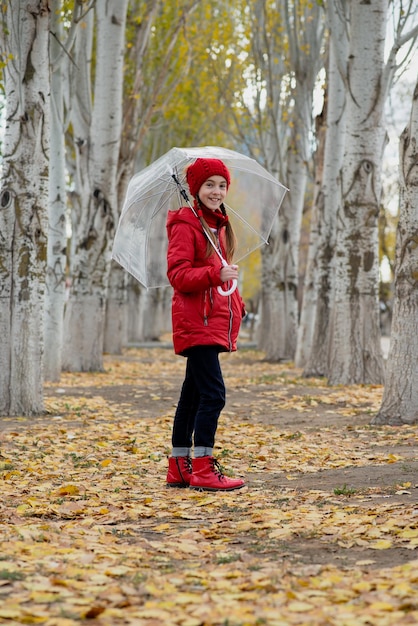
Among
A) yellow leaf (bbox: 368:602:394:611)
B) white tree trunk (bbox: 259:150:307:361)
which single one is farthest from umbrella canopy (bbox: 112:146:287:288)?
white tree trunk (bbox: 259:150:307:361)

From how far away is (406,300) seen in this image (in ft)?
26.0

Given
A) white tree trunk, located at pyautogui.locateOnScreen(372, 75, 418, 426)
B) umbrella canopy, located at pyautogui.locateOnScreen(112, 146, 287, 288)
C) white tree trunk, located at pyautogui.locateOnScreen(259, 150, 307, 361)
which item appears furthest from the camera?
white tree trunk, located at pyautogui.locateOnScreen(259, 150, 307, 361)

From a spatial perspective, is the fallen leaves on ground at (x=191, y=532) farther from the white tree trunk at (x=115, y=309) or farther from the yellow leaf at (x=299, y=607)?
the white tree trunk at (x=115, y=309)

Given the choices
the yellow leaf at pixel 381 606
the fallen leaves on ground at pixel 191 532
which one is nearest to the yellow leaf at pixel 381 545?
the fallen leaves on ground at pixel 191 532

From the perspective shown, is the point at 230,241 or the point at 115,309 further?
the point at 115,309

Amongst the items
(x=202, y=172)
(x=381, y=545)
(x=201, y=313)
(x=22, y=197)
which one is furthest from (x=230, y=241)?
(x=22, y=197)

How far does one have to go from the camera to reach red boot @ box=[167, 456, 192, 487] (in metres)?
5.70

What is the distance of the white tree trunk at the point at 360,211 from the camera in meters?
11.4

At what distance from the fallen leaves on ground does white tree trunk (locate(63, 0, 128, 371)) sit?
611 cm

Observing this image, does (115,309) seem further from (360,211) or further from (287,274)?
(360,211)

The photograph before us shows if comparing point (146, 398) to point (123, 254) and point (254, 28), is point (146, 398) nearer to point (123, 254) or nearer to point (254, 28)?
point (123, 254)

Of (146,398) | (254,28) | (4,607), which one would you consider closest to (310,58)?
(254,28)

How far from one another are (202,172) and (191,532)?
2.14 m

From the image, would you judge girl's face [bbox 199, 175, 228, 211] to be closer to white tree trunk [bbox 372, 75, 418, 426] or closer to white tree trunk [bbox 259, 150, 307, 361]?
white tree trunk [bbox 372, 75, 418, 426]
